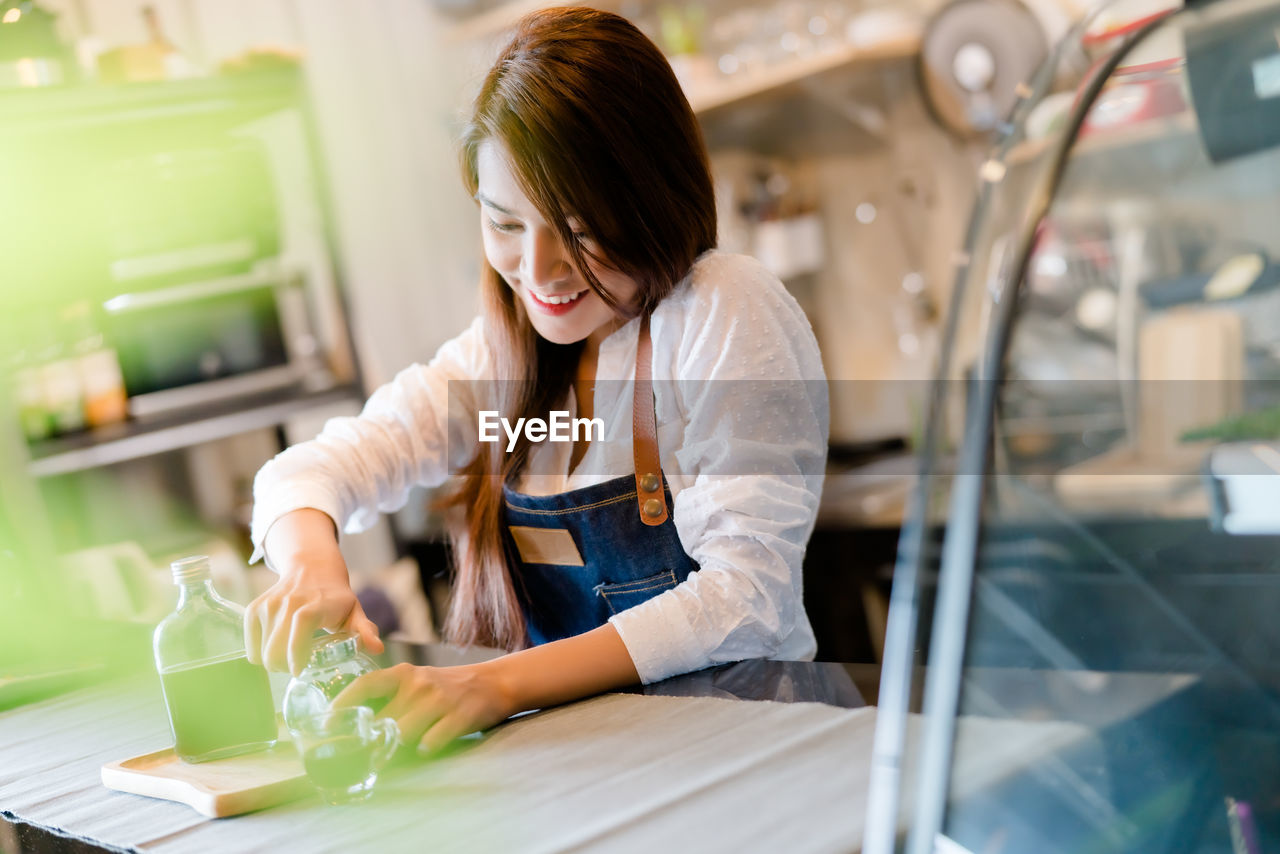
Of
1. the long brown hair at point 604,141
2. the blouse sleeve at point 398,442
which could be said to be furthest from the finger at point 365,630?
the long brown hair at point 604,141

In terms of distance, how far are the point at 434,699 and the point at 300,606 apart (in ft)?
0.47

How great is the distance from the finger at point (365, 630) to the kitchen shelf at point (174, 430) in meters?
1.80

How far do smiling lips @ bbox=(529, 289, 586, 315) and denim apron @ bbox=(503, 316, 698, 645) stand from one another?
0.34ft

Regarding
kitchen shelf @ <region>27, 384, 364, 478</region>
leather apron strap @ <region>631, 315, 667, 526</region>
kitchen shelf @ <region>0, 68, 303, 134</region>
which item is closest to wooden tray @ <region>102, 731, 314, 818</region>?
leather apron strap @ <region>631, 315, 667, 526</region>

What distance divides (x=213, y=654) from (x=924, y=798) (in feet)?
1.84

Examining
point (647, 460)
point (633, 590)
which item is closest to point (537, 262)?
point (647, 460)

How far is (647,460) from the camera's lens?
1.16 metres

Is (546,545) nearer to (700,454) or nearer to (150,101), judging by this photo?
(700,454)

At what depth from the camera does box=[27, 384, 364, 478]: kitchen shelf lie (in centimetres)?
249

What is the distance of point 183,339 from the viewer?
2688 mm

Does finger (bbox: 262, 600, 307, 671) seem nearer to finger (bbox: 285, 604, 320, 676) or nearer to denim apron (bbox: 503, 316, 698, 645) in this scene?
finger (bbox: 285, 604, 320, 676)

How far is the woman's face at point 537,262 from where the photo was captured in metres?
1.06

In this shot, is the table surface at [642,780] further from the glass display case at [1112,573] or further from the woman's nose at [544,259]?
the woman's nose at [544,259]

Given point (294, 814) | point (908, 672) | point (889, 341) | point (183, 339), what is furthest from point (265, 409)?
point (908, 672)
